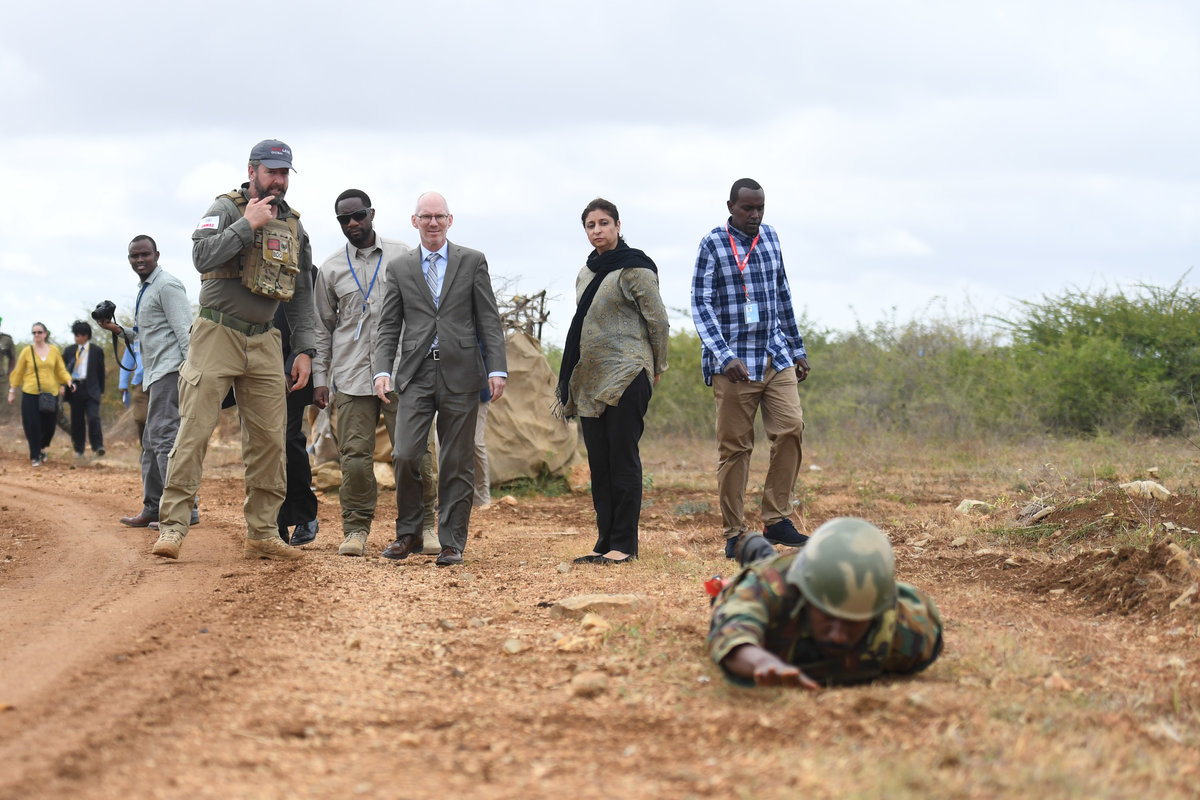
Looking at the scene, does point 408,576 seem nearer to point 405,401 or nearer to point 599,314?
point 405,401

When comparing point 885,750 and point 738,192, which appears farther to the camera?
point 738,192

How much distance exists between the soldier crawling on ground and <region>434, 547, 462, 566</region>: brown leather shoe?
2.86 m

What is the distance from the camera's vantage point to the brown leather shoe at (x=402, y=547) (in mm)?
6734

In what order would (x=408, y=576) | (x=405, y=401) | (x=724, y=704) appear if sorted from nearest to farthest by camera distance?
1. (x=724, y=704)
2. (x=408, y=576)
3. (x=405, y=401)

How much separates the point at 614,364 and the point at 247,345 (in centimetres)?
198

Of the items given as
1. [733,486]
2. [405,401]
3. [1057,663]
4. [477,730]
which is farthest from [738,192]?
[477,730]

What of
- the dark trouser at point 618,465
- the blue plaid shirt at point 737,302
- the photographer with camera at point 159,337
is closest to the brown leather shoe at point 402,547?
the dark trouser at point 618,465

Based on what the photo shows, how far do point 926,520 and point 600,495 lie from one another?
299cm

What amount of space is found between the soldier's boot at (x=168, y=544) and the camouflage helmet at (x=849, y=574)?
3.86 meters

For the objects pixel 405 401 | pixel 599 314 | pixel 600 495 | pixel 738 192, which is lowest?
pixel 600 495

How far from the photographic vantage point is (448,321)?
21.5 feet

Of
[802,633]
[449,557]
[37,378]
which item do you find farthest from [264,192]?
[37,378]

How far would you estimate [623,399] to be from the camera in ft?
21.2

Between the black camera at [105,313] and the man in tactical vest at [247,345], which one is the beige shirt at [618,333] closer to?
the man in tactical vest at [247,345]
